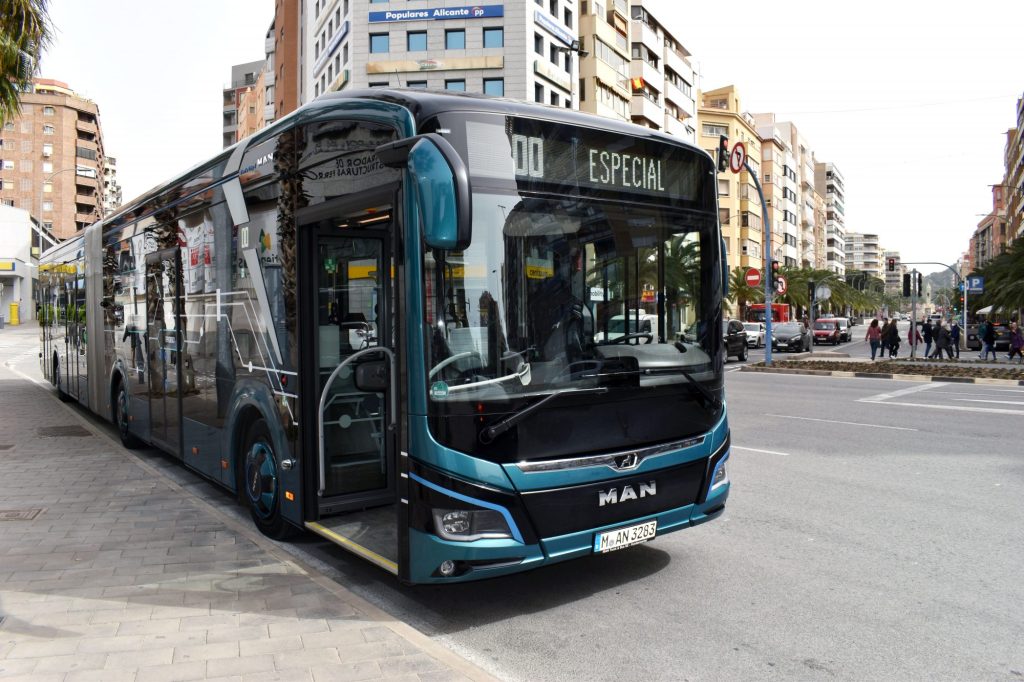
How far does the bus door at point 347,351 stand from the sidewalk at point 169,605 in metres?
0.73

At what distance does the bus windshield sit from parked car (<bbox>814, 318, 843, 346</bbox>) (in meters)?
50.7

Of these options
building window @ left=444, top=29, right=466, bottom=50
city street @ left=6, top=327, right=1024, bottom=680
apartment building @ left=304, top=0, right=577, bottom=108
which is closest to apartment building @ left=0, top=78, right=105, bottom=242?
apartment building @ left=304, top=0, right=577, bottom=108

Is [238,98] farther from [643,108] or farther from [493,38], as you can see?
[493,38]

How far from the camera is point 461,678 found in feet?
12.5

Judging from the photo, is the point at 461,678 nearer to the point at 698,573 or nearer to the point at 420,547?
the point at 420,547

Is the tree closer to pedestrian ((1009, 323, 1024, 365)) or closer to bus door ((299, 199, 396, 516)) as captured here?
bus door ((299, 199, 396, 516))

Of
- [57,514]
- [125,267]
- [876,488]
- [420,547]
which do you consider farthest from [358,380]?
[125,267]

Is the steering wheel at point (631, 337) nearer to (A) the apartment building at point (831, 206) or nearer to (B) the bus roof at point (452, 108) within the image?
(B) the bus roof at point (452, 108)

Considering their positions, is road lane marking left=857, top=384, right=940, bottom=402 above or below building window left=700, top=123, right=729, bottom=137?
below

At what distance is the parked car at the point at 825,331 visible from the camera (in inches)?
2078

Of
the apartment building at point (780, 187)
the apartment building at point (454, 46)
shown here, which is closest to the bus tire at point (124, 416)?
the apartment building at point (454, 46)

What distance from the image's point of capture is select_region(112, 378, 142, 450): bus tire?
10.6 m

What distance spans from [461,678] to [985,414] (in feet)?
43.9

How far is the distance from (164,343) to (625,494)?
5.74 m
